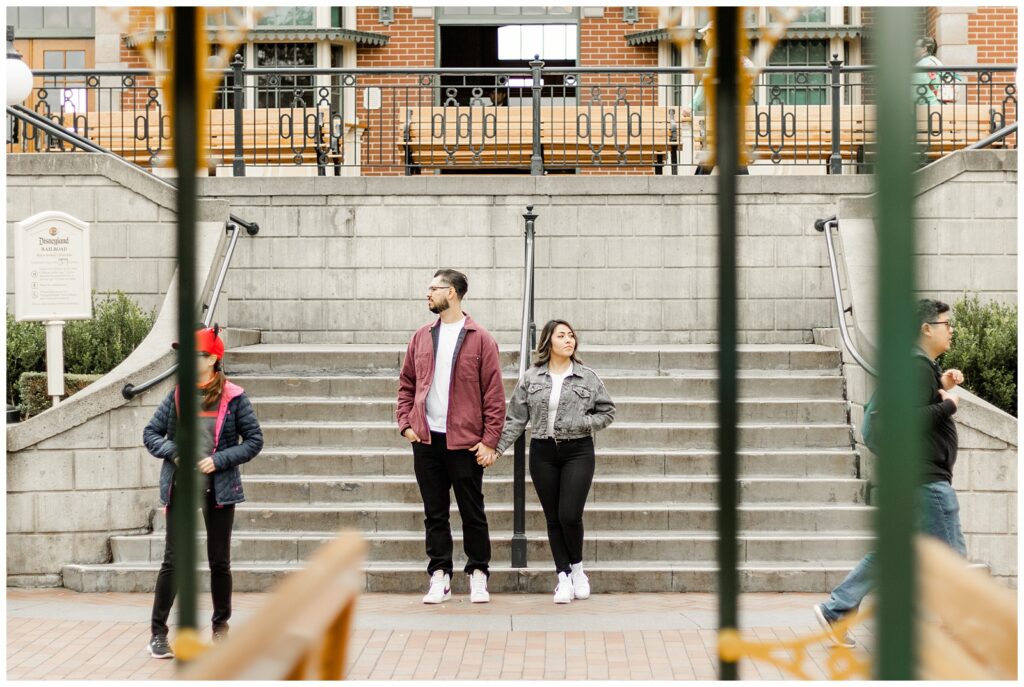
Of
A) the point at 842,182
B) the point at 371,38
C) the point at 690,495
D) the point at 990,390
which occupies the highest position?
the point at 371,38

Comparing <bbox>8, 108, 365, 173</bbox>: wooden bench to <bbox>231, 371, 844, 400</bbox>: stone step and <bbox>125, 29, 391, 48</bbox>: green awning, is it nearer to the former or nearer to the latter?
<bbox>125, 29, 391, 48</bbox>: green awning

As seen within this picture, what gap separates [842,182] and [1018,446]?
16.6 feet

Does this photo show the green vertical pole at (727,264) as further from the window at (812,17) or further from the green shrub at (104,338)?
the window at (812,17)

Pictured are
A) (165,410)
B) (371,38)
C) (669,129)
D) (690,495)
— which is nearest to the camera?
(165,410)

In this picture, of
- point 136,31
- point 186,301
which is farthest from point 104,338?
point 186,301

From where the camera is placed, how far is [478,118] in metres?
14.7

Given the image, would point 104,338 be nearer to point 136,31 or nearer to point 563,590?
point 563,590

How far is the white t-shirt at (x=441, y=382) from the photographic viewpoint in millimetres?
7879

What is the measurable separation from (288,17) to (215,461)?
13377mm

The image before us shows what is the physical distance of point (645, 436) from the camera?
10.0 m

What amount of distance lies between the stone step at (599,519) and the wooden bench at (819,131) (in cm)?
596

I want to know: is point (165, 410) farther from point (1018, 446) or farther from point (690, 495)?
point (1018, 446)

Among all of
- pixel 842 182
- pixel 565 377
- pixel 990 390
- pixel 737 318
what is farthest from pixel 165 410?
pixel 842 182

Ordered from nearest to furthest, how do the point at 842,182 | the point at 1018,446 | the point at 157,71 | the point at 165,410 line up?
1. the point at 165,410
2. the point at 1018,446
3. the point at 842,182
4. the point at 157,71
